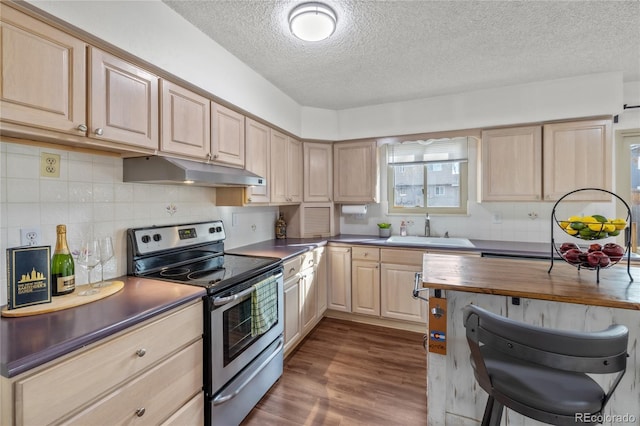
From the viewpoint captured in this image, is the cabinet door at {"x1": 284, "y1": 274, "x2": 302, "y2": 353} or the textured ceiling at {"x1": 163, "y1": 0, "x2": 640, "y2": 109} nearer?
the textured ceiling at {"x1": 163, "y1": 0, "x2": 640, "y2": 109}

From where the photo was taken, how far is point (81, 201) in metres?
1.55

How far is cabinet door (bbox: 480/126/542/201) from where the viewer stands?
8.88 ft

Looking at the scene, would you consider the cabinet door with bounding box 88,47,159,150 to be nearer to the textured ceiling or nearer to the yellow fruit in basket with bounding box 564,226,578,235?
the textured ceiling

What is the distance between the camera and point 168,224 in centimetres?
205

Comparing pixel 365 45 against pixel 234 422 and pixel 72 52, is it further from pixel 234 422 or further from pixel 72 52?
pixel 234 422

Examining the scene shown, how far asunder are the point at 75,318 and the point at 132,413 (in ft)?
1.48

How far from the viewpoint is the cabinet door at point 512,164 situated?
2.71 meters

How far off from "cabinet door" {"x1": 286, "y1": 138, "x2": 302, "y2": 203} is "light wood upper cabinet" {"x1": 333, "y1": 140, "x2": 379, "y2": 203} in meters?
0.47

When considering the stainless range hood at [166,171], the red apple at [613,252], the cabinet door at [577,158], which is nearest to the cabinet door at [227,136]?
the stainless range hood at [166,171]

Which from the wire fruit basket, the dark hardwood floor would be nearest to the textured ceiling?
the wire fruit basket

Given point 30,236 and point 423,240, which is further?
point 423,240

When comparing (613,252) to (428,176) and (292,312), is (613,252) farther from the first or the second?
(428,176)

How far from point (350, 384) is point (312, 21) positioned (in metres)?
2.46

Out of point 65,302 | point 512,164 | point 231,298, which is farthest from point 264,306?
point 512,164
